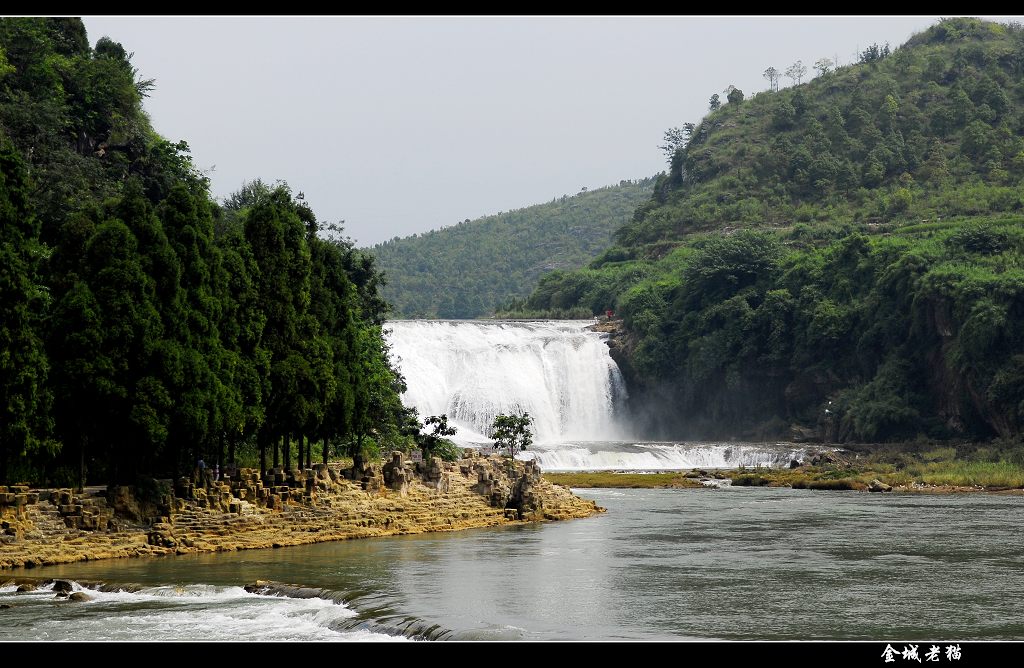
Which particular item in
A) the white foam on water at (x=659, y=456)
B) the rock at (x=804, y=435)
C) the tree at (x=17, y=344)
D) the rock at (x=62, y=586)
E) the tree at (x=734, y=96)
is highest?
the tree at (x=734, y=96)

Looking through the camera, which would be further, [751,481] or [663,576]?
[751,481]

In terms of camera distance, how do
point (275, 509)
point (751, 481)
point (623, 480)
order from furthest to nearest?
point (751, 481)
point (623, 480)
point (275, 509)

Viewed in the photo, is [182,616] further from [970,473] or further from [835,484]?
[970,473]

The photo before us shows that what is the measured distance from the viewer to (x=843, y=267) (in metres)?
97.1

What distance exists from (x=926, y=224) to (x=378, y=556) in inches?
3079

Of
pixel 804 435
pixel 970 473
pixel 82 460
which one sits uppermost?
pixel 82 460

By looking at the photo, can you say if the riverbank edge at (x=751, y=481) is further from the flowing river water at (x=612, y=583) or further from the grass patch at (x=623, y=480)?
the flowing river water at (x=612, y=583)

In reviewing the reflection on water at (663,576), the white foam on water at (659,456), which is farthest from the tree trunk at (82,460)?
the white foam on water at (659,456)

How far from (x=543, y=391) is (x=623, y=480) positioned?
67.0 feet

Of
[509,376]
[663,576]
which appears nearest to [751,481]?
[509,376]

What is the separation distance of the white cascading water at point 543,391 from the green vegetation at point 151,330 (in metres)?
33.1

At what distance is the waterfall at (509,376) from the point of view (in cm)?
8819

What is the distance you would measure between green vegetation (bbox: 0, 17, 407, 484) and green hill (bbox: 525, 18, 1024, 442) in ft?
150
